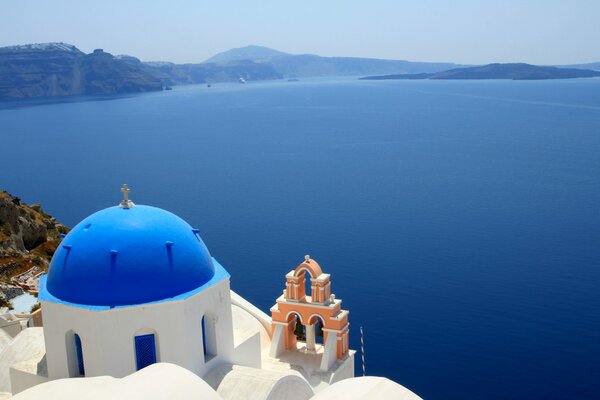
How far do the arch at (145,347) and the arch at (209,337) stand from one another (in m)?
1.12

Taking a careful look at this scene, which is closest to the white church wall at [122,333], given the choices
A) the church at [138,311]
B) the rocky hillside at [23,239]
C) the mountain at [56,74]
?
the church at [138,311]

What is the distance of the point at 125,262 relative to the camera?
1116cm

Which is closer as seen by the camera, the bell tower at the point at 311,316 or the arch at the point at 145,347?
the arch at the point at 145,347

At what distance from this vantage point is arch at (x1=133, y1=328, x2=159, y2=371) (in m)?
11.2

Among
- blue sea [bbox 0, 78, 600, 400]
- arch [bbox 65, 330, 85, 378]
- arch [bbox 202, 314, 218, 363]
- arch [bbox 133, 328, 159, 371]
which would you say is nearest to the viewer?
arch [bbox 133, 328, 159, 371]

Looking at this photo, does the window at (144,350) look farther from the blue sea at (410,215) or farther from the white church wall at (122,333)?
the blue sea at (410,215)

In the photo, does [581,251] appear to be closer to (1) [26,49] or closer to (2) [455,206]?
(2) [455,206]

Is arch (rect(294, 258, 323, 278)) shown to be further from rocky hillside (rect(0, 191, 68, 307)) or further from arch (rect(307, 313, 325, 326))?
rocky hillside (rect(0, 191, 68, 307))

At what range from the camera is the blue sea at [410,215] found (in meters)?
25.6

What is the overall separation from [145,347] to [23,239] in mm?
24852

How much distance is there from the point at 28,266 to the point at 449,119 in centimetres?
7773

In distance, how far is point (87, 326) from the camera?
1102 cm

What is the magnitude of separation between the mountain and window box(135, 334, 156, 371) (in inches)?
7544

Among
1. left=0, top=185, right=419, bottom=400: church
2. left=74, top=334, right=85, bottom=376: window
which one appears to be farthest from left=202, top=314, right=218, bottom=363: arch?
left=74, top=334, right=85, bottom=376: window
